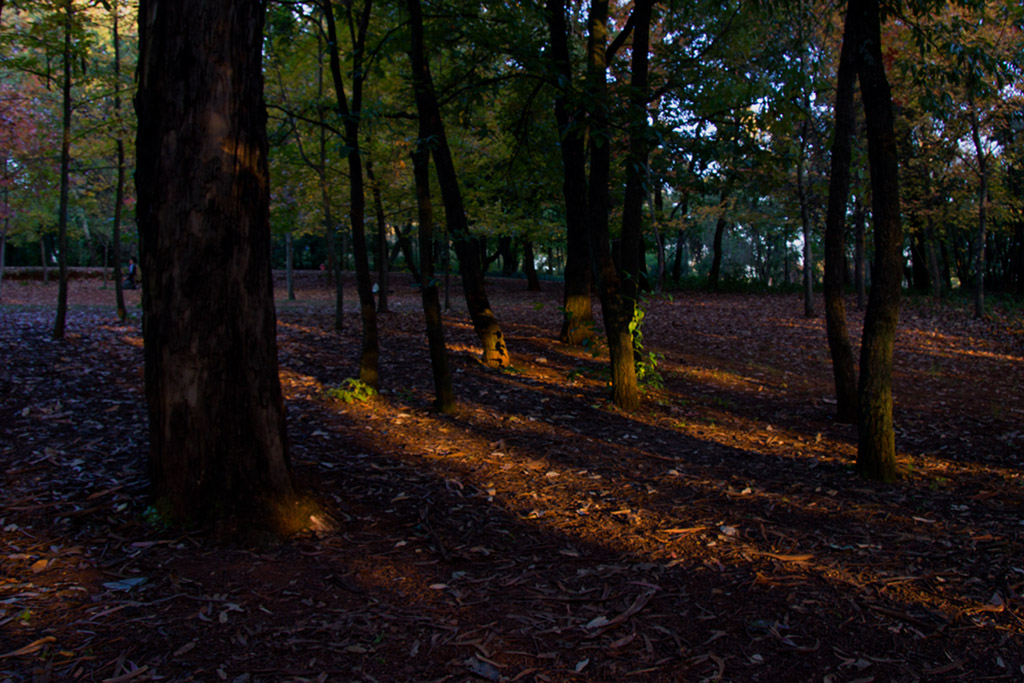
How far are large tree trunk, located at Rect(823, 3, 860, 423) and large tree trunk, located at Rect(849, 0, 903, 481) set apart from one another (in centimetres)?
174

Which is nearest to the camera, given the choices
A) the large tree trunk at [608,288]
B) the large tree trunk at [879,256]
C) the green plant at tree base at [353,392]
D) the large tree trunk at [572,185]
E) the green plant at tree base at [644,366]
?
the large tree trunk at [879,256]

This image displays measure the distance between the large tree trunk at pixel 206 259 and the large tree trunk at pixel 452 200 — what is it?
2.31m

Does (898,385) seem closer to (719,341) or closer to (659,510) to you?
(719,341)

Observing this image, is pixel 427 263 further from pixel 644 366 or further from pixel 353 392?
pixel 644 366

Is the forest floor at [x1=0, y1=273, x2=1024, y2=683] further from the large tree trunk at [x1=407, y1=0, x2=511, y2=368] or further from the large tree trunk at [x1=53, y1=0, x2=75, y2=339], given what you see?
the large tree trunk at [x1=53, y1=0, x2=75, y2=339]

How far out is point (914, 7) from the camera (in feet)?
17.6

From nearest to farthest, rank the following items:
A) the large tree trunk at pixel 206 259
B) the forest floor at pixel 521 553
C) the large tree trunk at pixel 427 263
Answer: the forest floor at pixel 521 553 → the large tree trunk at pixel 206 259 → the large tree trunk at pixel 427 263

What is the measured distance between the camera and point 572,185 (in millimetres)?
8570

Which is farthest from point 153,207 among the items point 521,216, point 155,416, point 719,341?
point 521,216

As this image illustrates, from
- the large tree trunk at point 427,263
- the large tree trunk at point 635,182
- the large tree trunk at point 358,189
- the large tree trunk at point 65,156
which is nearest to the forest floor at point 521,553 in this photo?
the large tree trunk at point 358,189

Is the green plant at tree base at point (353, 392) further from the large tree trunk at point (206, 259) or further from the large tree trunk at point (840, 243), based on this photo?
the large tree trunk at point (840, 243)

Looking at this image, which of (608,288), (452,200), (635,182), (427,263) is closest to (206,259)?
(427,263)

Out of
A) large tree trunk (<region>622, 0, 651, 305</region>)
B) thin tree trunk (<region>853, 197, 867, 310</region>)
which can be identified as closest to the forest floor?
large tree trunk (<region>622, 0, 651, 305</region>)

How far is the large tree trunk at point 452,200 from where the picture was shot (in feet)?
20.1
